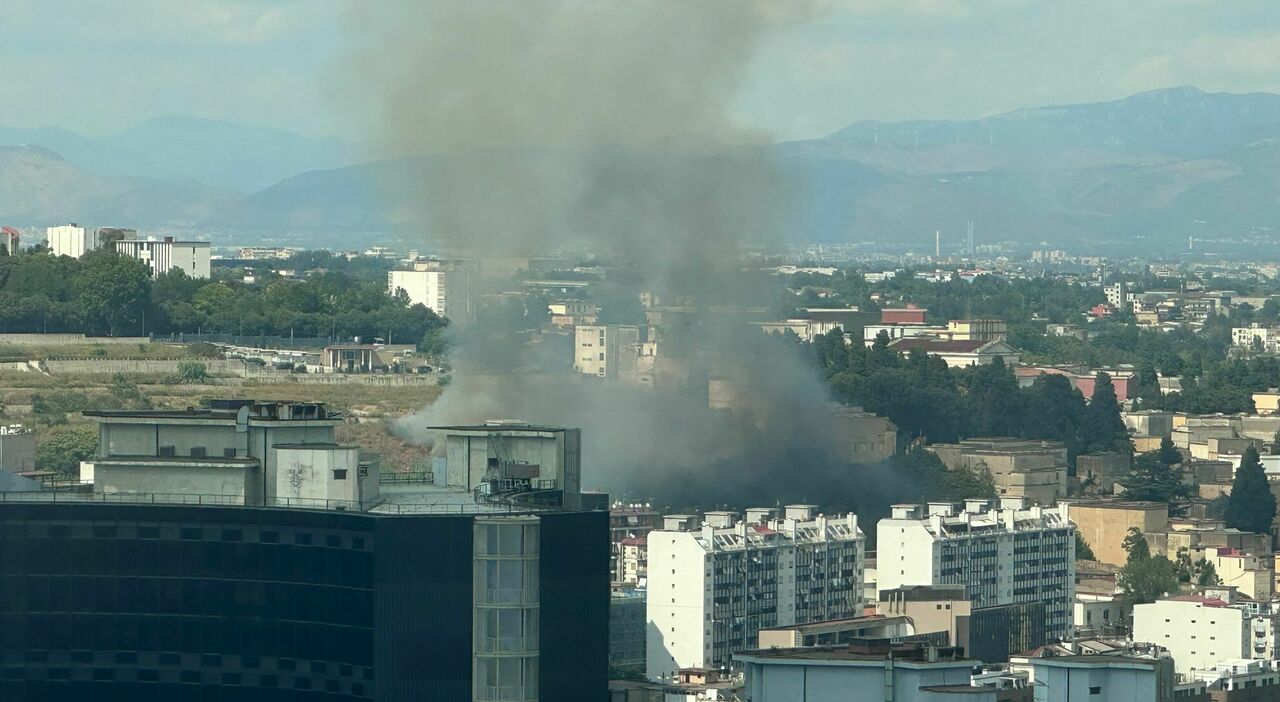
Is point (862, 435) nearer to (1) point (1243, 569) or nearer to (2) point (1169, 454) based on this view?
(2) point (1169, 454)

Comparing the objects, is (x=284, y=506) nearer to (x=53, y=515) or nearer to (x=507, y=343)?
(x=53, y=515)

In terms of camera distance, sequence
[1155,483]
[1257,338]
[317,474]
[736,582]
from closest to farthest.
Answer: [317,474], [736,582], [1155,483], [1257,338]

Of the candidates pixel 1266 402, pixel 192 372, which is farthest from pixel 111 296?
pixel 1266 402

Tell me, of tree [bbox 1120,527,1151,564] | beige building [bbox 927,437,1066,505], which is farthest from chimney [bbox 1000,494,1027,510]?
beige building [bbox 927,437,1066,505]

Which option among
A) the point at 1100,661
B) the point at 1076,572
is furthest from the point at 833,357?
the point at 1100,661

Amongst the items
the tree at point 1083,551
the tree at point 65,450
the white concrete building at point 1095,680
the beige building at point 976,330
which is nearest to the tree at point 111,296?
the tree at point 65,450
